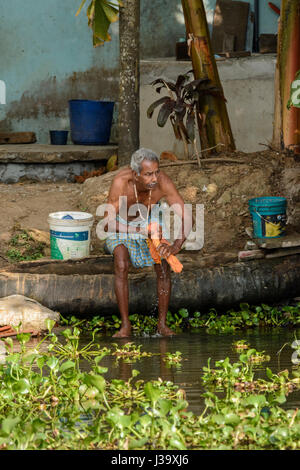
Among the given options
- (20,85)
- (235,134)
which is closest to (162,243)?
(235,134)

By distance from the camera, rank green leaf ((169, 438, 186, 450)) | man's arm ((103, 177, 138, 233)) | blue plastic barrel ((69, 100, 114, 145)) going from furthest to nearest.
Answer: blue plastic barrel ((69, 100, 114, 145))
man's arm ((103, 177, 138, 233))
green leaf ((169, 438, 186, 450))

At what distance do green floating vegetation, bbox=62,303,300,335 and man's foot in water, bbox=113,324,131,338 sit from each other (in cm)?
15

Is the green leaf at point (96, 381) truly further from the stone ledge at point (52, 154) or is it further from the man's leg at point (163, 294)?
the stone ledge at point (52, 154)

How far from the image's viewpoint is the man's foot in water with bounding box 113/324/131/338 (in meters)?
6.38

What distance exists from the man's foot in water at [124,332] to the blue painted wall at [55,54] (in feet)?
17.9

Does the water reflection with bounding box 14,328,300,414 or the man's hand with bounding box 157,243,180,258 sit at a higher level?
the man's hand with bounding box 157,243,180,258

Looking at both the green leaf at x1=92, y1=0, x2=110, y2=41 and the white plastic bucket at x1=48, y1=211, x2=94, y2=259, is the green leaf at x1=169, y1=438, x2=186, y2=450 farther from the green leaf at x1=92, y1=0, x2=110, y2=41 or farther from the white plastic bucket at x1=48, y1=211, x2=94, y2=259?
the green leaf at x1=92, y1=0, x2=110, y2=41

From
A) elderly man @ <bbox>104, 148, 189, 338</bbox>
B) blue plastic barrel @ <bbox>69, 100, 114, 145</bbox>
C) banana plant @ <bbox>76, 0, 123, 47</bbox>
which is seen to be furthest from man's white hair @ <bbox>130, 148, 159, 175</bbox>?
blue plastic barrel @ <bbox>69, 100, 114, 145</bbox>

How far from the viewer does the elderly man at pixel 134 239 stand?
639cm

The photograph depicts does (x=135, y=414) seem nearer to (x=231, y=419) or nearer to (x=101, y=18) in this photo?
(x=231, y=419)

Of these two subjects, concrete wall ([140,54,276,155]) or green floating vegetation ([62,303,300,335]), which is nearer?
green floating vegetation ([62,303,300,335])

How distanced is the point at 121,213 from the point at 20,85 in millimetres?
5097

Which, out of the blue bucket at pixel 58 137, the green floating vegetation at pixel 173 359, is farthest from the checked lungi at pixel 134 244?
the blue bucket at pixel 58 137

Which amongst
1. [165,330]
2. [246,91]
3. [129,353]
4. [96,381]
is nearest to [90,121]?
[246,91]
